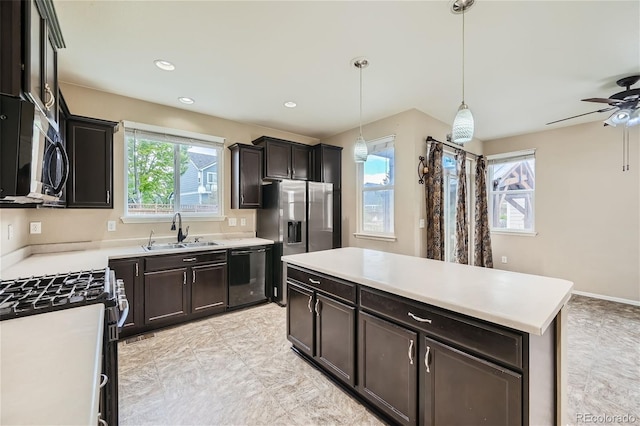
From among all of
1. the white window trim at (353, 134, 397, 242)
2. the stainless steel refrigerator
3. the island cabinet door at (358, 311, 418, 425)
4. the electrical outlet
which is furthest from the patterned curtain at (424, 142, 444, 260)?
the electrical outlet

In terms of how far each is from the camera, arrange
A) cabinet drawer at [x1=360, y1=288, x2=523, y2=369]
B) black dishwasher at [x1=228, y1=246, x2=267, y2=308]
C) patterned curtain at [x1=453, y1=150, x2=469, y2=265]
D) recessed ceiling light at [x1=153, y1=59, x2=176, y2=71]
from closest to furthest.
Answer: cabinet drawer at [x1=360, y1=288, x2=523, y2=369]
recessed ceiling light at [x1=153, y1=59, x2=176, y2=71]
black dishwasher at [x1=228, y1=246, x2=267, y2=308]
patterned curtain at [x1=453, y1=150, x2=469, y2=265]

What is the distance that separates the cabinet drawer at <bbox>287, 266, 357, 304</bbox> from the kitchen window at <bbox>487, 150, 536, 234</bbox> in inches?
186

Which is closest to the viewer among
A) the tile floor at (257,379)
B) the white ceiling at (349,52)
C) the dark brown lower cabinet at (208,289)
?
the tile floor at (257,379)

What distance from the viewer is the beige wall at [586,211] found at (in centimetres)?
389

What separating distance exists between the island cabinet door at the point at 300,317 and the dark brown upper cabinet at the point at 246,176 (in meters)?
1.89

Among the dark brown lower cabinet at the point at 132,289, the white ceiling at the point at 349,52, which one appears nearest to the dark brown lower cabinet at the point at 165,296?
the dark brown lower cabinet at the point at 132,289

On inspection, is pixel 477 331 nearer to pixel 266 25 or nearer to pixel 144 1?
pixel 266 25

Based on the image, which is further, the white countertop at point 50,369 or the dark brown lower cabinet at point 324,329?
the dark brown lower cabinet at point 324,329

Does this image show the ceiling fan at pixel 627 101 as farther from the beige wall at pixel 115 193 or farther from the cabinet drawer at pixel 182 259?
the beige wall at pixel 115 193

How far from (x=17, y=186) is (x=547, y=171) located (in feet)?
20.8

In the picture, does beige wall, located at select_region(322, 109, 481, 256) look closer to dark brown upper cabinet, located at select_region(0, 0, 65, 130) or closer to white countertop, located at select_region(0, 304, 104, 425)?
white countertop, located at select_region(0, 304, 104, 425)

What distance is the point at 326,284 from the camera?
2.07 m

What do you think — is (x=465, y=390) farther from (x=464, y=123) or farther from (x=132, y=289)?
(x=132, y=289)

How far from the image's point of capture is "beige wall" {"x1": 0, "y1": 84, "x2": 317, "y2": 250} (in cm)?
282
